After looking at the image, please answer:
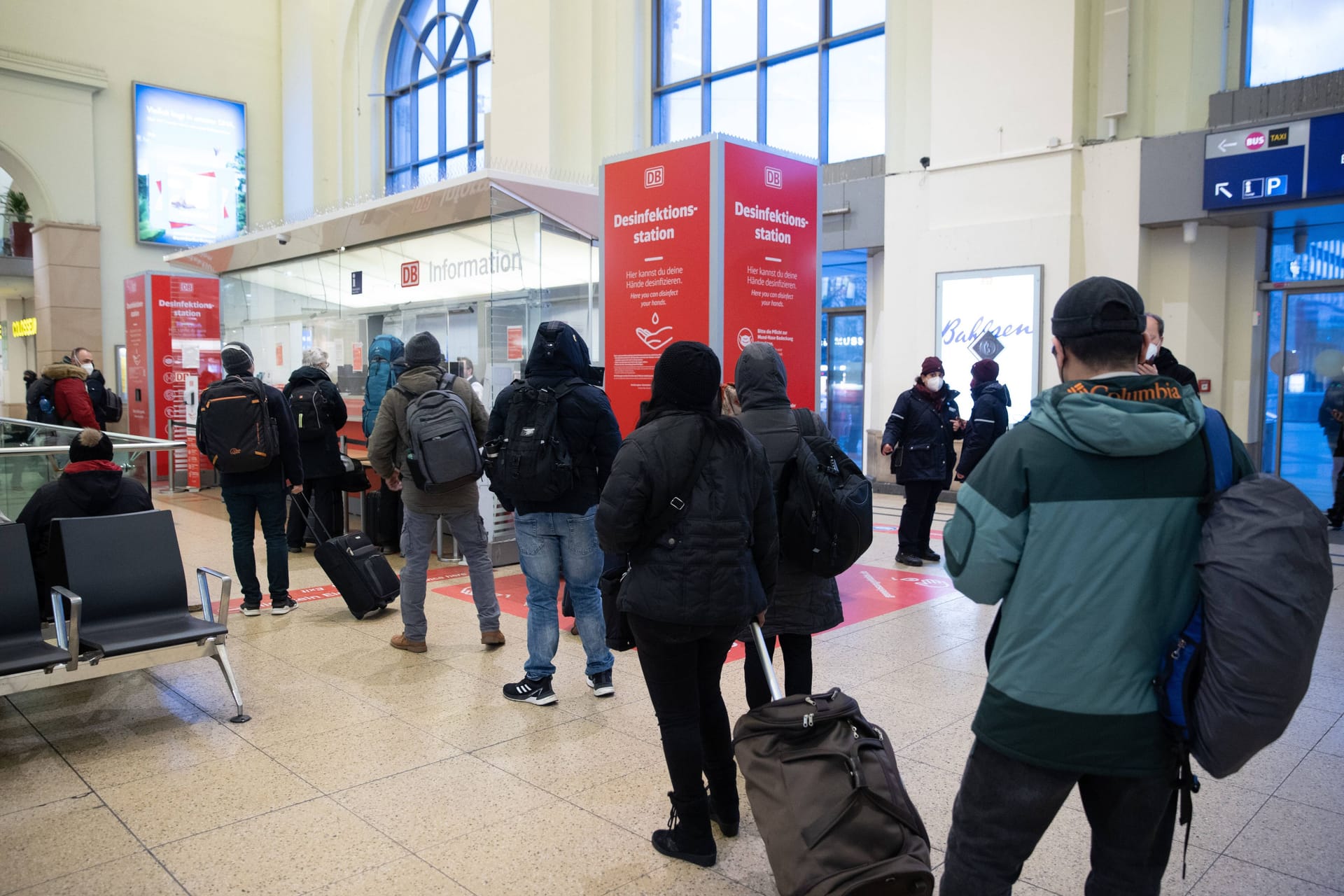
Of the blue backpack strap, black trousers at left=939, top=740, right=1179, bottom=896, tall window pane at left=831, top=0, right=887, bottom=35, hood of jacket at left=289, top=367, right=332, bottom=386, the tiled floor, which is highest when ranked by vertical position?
tall window pane at left=831, top=0, right=887, bottom=35

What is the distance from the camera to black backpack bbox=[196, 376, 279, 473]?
5.54m

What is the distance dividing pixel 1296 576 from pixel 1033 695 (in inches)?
19.1

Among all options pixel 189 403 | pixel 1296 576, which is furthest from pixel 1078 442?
pixel 189 403

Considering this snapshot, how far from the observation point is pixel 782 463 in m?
3.18

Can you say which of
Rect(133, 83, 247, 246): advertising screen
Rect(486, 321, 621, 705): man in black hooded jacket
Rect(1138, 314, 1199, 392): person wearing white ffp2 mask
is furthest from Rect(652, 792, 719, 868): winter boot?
Rect(133, 83, 247, 246): advertising screen

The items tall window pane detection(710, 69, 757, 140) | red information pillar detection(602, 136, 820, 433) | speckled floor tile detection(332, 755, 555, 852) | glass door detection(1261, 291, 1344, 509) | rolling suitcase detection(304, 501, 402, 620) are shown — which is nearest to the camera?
speckled floor tile detection(332, 755, 555, 852)

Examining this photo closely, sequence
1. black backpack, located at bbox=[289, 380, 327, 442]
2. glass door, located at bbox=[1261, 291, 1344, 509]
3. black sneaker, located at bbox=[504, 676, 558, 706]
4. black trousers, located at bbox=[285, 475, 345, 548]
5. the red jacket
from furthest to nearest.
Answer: the red jacket < glass door, located at bbox=[1261, 291, 1344, 509] < black trousers, located at bbox=[285, 475, 345, 548] < black backpack, located at bbox=[289, 380, 327, 442] < black sneaker, located at bbox=[504, 676, 558, 706]

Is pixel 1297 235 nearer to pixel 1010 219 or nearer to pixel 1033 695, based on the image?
pixel 1010 219

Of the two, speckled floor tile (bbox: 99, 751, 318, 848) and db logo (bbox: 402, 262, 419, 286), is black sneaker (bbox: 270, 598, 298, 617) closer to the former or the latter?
speckled floor tile (bbox: 99, 751, 318, 848)

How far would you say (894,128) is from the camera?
11.3m

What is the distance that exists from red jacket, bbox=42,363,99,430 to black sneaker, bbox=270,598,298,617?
5048 mm

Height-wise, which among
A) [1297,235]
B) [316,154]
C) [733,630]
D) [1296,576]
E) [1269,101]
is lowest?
[733,630]

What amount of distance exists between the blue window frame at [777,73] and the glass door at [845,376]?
223cm

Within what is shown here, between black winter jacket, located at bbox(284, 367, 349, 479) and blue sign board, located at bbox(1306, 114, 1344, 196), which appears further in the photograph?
blue sign board, located at bbox(1306, 114, 1344, 196)
